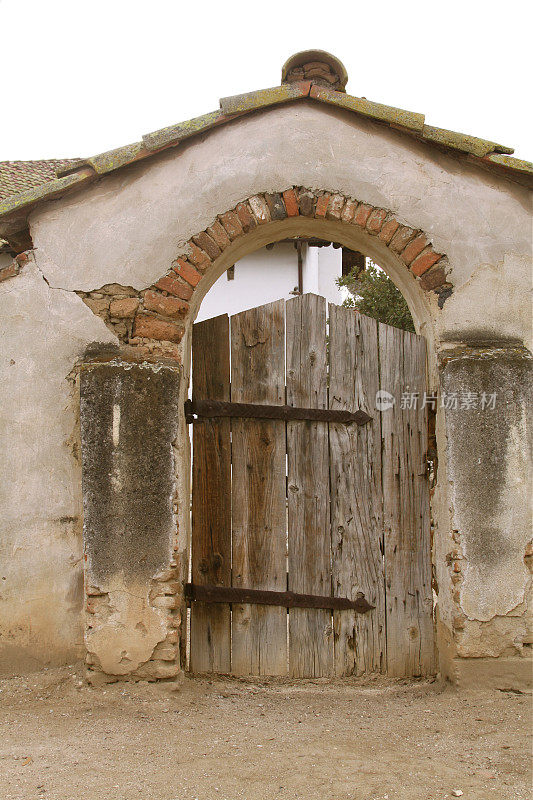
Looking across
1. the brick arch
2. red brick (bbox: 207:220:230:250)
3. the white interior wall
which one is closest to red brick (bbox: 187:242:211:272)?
the brick arch

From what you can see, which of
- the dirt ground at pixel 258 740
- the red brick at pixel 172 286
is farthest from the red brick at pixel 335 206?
the dirt ground at pixel 258 740

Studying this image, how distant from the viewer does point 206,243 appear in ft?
11.5

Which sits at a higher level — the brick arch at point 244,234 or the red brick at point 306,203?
the red brick at point 306,203

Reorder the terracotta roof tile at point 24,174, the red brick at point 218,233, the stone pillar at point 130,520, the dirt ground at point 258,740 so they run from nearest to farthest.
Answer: the dirt ground at point 258,740
the stone pillar at point 130,520
the red brick at point 218,233
the terracotta roof tile at point 24,174

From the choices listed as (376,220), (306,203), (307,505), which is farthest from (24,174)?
(307,505)

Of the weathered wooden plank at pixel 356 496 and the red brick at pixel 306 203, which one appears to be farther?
the weathered wooden plank at pixel 356 496

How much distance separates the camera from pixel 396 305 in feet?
29.1

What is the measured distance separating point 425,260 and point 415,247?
9 centimetres

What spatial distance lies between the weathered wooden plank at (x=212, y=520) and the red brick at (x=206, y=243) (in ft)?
1.43

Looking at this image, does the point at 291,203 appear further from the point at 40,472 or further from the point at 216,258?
the point at 40,472

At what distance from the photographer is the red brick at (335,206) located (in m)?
3.55

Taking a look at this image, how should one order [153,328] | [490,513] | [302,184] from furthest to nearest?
1. [302,184]
2. [153,328]
3. [490,513]

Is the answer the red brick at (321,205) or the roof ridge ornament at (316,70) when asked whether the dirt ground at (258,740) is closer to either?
the red brick at (321,205)

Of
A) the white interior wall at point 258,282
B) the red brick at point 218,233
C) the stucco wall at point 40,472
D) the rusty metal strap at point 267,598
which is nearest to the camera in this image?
the stucco wall at point 40,472
